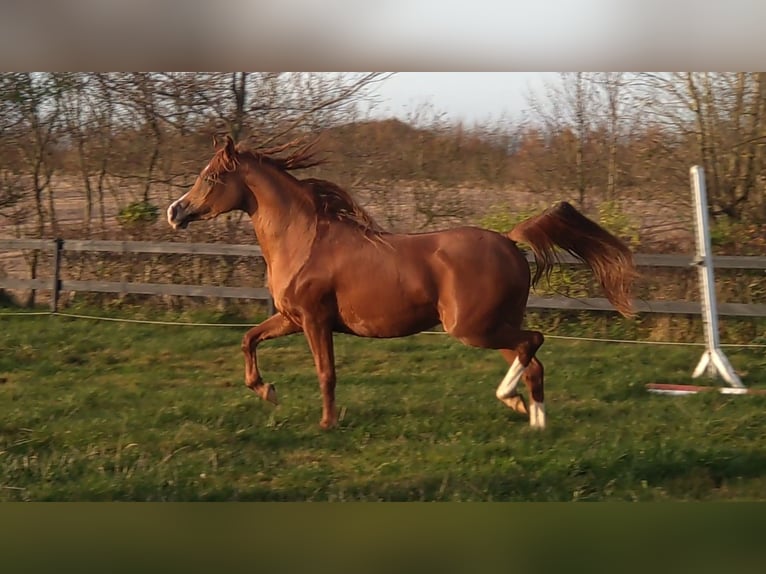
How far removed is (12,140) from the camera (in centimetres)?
467

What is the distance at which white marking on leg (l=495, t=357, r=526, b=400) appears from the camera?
432 centimetres

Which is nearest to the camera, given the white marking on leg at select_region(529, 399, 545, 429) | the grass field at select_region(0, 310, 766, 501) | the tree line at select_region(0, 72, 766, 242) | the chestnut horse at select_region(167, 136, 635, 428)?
the grass field at select_region(0, 310, 766, 501)

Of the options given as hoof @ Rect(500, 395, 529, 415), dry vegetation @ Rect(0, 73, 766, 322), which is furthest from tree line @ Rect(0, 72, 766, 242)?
hoof @ Rect(500, 395, 529, 415)

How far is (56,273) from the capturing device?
15.8 feet

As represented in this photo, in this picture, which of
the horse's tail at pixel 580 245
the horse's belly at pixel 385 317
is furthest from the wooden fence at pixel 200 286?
the horse's belly at pixel 385 317

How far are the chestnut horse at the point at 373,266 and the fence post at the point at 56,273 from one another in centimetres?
98

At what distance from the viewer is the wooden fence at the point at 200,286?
4.72 metres

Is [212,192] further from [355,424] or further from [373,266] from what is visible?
[355,424]

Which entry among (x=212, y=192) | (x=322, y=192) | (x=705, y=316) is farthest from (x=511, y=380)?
(x=212, y=192)

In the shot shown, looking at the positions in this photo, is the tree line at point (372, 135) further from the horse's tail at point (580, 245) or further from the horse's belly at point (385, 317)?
the horse's belly at point (385, 317)

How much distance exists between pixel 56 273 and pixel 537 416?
3035 mm

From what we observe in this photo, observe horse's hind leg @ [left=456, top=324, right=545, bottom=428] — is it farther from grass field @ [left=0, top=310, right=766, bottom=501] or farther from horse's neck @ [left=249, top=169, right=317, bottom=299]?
horse's neck @ [left=249, top=169, right=317, bottom=299]
